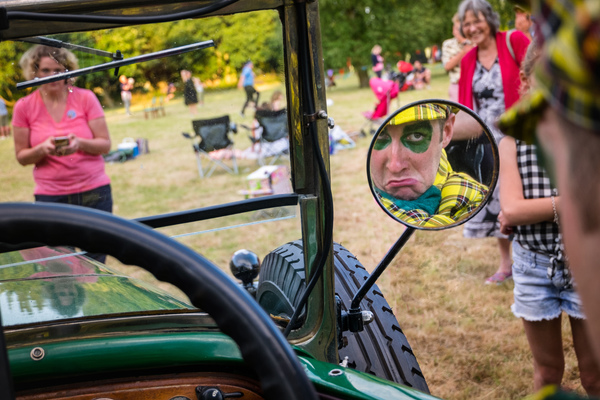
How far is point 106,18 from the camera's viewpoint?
1.31 meters

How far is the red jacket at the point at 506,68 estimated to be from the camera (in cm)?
386

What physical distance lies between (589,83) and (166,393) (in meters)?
0.97

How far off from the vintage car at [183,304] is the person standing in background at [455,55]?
12.2ft

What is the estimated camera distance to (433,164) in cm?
142

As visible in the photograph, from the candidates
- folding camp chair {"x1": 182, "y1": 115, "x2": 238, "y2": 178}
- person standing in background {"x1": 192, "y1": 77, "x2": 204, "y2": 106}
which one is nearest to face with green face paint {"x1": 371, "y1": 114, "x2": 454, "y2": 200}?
person standing in background {"x1": 192, "y1": 77, "x2": 204, "y2": 106}

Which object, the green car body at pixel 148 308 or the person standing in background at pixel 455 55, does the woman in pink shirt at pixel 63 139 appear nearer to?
the green car body at pixel 148 308

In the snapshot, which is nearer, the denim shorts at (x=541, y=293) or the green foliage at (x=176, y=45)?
the green foliage at (x=176, y=45)

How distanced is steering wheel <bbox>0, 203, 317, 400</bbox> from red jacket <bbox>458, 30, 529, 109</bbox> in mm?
3419

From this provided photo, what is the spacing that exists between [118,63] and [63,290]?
2.13 feet

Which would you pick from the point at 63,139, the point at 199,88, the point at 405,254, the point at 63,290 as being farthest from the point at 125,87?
the point at 405,254

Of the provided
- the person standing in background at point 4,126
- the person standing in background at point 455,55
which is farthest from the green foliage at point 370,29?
the person standing in background at point 4,126

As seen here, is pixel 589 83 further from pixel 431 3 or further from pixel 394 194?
pixel 431 3

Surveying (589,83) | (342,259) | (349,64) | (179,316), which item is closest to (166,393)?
(179,316)

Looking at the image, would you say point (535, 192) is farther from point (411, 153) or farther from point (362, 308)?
point (411, 153)
